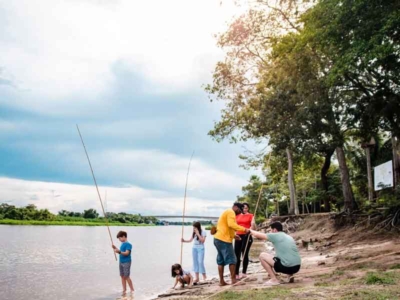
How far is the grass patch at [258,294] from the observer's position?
19.6 ft

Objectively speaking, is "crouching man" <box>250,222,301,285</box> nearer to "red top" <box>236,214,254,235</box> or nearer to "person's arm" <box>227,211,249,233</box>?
"person's arm" <box>227,211,249,233</box>

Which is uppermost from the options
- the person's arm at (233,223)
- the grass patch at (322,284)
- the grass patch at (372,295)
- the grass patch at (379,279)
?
the person's arm at (233,223)

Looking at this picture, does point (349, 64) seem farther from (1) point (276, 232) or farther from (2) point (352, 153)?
(2) point (352, 153)

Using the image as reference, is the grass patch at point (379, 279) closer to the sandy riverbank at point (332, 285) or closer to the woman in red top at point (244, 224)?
the sandy riverbank at point (332, 285)

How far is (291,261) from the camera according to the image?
7297 millimetres

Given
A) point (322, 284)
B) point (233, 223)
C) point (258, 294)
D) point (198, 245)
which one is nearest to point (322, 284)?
point (322, 284)

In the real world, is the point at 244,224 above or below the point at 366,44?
below

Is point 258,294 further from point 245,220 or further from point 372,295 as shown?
point 245,220

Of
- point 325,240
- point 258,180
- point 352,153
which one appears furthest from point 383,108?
point 258,180

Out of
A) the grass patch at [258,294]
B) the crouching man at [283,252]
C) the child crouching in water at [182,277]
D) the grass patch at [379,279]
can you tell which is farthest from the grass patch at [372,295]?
the child crouching in water at [182,277]

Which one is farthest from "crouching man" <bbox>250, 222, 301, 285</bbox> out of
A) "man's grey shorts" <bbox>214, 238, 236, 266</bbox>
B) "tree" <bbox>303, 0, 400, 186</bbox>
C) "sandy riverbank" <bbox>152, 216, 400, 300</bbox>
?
"tree" <bbox>303, 0, 400, 186</bbox>

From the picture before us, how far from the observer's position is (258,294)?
625cm

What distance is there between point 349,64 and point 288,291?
266 inches

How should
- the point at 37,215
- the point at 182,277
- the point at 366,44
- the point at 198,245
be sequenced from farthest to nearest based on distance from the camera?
the point at 37,215, the point at 366,44, the point at 198,245, the point at 182,277
